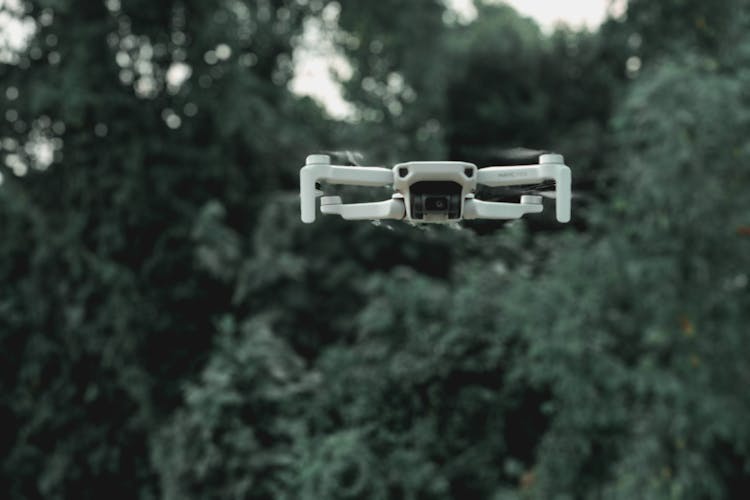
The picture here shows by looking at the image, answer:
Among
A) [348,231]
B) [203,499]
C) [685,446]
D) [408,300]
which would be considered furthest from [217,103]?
[685,446]

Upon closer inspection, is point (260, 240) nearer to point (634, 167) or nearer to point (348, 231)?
point (348, 231)

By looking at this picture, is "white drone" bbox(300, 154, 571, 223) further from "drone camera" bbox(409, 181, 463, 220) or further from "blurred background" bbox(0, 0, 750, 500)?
"blurred background" bbox(0, 0, 750, 500)

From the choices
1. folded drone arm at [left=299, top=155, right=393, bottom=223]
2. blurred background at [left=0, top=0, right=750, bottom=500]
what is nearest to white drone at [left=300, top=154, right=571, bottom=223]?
folded drone arm at [left=299, top=155, right=393, bottom=223]

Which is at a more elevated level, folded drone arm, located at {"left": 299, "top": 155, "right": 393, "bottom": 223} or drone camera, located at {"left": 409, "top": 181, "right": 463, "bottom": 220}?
folded drone arm, located at {"left": 299, "top": 155, "right": 393, "bottom": 223}

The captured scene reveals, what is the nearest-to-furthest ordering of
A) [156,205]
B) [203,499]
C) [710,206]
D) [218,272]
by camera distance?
[710,206] → [203,499] → [218,272] → [156,205]

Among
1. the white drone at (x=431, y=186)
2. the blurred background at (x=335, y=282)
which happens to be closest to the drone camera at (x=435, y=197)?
the white drone at (x=431, y=186)

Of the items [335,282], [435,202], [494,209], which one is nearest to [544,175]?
[494,209]

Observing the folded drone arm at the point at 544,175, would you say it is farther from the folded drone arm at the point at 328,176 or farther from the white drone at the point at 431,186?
the folded drone arm at the point at 328,176
